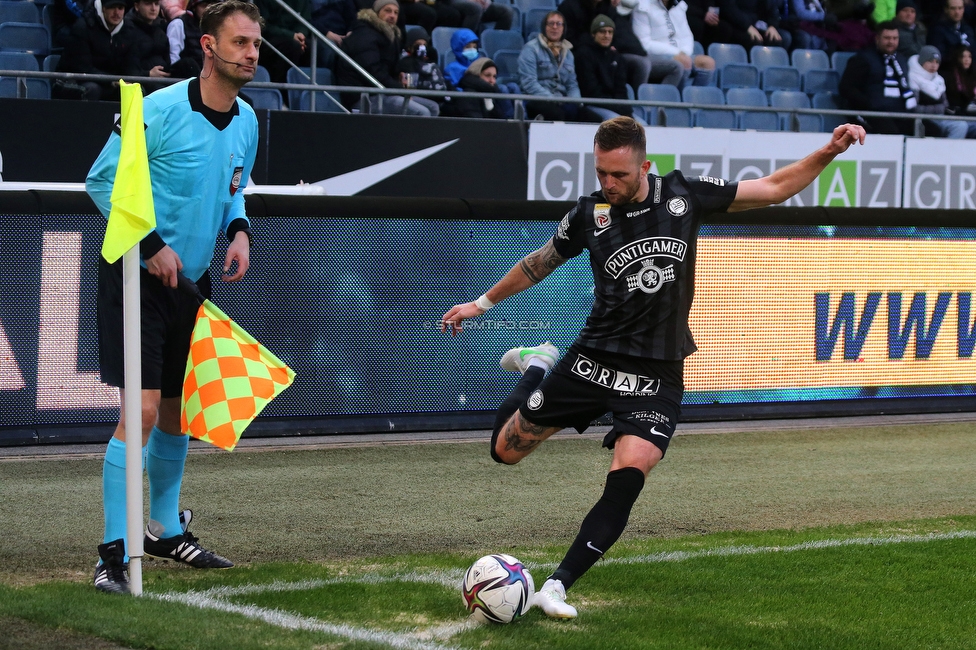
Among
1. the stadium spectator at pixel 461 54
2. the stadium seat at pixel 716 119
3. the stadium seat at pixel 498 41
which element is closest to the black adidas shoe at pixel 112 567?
the stadium spectator at pixel 461 54

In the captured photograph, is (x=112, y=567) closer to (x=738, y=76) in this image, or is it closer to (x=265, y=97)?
(x=265, y=97)

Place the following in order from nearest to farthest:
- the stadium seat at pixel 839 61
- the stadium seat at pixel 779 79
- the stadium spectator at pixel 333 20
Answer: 1. the stadium spectator at pixel 333 20
2. the stadium seat at pixel 779 79
3. the stadium seat at pixel 839 61

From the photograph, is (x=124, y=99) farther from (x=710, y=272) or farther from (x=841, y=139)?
(x=710, y=272)

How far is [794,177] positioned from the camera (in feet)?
15.6

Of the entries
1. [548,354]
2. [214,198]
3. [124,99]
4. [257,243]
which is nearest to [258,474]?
[257,243]

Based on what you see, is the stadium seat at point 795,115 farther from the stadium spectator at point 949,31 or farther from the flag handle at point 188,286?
the flag handle at point 188,286

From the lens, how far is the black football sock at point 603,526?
450 cm

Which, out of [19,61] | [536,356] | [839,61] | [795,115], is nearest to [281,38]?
[19,61]

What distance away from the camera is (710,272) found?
29.8 ft

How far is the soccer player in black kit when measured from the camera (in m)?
4.60

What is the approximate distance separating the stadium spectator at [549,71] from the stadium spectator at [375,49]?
1.37 meters

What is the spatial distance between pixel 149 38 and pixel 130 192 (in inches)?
279

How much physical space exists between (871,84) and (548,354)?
1025cm

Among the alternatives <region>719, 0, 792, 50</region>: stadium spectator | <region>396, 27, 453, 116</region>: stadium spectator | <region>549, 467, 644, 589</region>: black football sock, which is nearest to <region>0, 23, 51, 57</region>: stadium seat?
<region>396, 27, 453, 116</region>: stadium spectator
